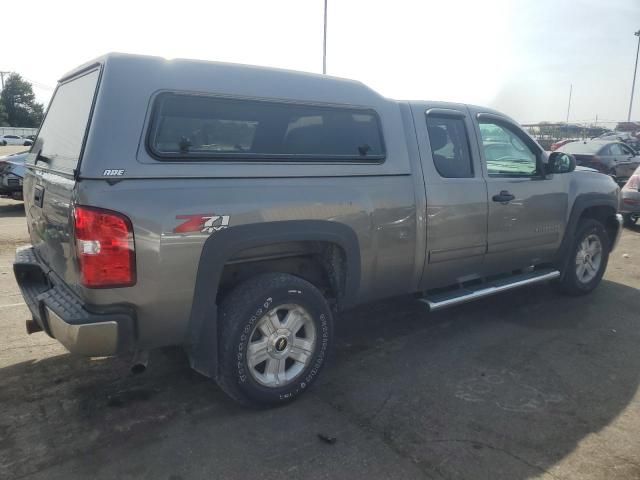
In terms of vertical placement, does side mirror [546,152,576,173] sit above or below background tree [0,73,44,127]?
below

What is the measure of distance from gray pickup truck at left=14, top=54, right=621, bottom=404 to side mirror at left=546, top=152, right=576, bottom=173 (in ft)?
2.06

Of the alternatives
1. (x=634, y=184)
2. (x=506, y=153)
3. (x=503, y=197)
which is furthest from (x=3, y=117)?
(x=503, y=197)

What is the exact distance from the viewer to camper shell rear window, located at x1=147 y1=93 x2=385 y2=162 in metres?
2.96

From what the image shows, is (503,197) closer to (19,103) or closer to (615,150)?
(615,150)

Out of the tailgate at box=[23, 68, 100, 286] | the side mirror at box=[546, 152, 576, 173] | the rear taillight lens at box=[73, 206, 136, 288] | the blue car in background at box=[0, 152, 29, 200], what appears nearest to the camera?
the rear taillight lens at box=[73, 206, 136, 288]

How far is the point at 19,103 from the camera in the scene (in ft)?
A: 275

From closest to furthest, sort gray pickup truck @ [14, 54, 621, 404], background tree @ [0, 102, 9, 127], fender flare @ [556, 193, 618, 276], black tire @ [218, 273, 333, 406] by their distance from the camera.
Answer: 1. gray pickup truck @ [14, 54, 621, 404]
2. black tire @ [218, 273, 333, 406]
3. fender flare @ [556, 193, 618, 276]
4. background tree @ [0, 102, 9, 127]

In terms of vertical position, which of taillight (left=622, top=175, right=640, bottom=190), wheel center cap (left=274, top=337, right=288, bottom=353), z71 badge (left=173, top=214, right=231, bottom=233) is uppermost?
z71 badge (left=173, top=214, right=231, bottom=233)

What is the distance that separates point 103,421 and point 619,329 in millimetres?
4466

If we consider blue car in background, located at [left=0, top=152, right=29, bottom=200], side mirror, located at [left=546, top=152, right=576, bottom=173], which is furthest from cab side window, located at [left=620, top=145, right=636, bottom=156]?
blue car in background, located at [left=0, top=152, right=29, bottom=200]

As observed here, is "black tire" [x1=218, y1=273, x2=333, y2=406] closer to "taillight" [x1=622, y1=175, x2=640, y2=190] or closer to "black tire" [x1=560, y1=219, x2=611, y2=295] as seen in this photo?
"black tire" [x1=560, y1=219, x2=611, y2=295]

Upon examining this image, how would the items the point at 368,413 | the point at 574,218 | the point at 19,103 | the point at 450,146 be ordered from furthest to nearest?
the point at 19,103 < the point at 574,218 < the point at 450,146 < the point at 368,413

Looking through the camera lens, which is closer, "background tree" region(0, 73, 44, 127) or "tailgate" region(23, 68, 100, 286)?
"tailgate" region(23, 68, 100, 286)

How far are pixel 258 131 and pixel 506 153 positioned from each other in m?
2.63
